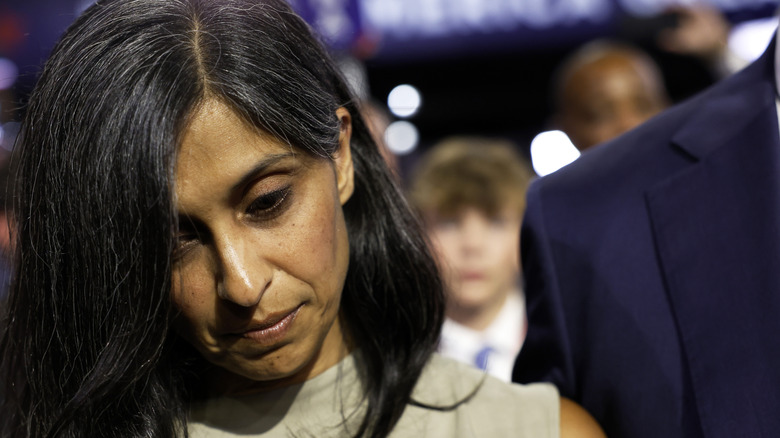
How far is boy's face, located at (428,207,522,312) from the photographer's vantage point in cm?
290

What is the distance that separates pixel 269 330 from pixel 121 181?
10.9 inches

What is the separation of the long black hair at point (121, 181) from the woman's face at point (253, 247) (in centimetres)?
3

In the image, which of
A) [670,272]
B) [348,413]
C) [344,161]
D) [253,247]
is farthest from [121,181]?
[670,272]

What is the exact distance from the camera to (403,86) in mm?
6832

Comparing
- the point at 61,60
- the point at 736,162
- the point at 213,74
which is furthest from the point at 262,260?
the point at 736,162

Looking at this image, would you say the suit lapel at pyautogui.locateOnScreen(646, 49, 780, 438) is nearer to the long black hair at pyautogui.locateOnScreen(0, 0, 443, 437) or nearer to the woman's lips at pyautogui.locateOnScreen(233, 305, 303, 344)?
the long black hair at pyautogui.locateOnScreen(0, 0, 443, 437)

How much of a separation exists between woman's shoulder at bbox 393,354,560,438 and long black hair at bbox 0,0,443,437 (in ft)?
0.30

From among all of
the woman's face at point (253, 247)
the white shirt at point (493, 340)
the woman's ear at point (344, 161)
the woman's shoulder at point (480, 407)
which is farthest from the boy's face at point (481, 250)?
the woman's face at point (253, 247)

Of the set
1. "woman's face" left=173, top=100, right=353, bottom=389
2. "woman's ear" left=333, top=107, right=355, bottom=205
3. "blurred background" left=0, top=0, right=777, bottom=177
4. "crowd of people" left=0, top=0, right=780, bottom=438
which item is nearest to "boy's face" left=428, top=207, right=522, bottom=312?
"blurred background" left=0, top=0, right=777, bottom=177

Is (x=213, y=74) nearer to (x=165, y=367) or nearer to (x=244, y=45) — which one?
(x=244, y=45)

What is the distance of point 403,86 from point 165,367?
569cm

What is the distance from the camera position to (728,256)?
1357mm

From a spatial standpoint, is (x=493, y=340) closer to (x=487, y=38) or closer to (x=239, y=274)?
(x=239, y=274)

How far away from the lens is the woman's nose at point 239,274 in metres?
1.11
